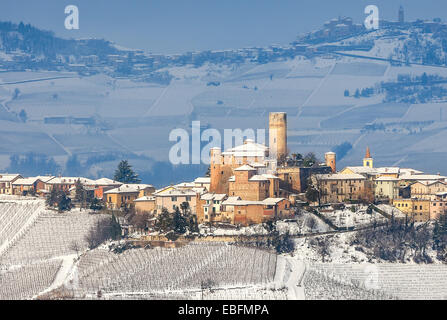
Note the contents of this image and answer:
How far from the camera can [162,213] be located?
→ 99.9 meters

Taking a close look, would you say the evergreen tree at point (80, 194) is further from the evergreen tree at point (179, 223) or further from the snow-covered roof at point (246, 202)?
the snow-covered roof at point (246, 202)

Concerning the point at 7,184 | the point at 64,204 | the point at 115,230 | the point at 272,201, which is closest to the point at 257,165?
the point at 272,201

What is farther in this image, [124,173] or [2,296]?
[124,173]

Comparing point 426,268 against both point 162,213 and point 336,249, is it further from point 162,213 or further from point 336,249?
point 162,213

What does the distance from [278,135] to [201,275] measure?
615 inches

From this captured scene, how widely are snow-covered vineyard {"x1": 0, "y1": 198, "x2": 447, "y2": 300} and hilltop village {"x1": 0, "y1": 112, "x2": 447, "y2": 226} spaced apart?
3.51 m

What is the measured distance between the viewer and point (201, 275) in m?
93.5

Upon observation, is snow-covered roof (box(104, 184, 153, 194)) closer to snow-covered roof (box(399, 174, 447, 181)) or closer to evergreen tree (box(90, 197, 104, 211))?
evergreen tree (box(90, 197, 104, 211))

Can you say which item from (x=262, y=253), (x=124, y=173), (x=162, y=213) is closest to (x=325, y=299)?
(x=262, y=253)

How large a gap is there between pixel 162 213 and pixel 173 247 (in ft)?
10.8

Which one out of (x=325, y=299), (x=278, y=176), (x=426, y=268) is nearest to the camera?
(x=325, y=299)

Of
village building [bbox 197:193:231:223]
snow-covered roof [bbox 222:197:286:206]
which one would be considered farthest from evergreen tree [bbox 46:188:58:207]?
snow-covered roof [bbox 222:197:286:206]

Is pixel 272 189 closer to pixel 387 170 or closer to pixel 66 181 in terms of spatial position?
pixel 387 170

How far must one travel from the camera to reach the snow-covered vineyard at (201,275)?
9138 cm
